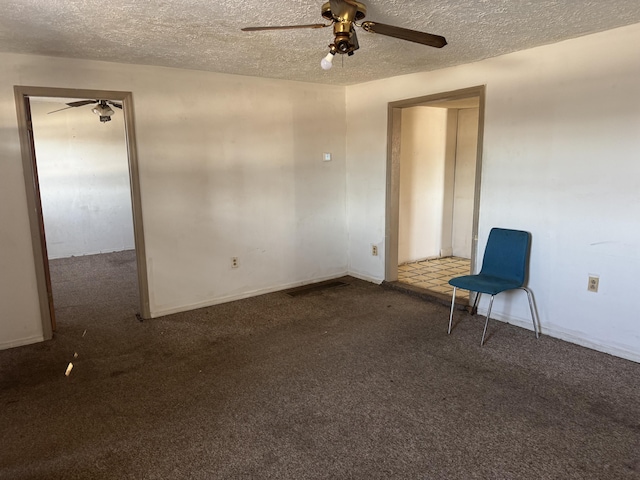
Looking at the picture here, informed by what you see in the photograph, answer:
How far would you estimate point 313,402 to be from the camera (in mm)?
2447

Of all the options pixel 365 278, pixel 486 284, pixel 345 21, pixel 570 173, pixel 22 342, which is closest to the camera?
pixel 345 21

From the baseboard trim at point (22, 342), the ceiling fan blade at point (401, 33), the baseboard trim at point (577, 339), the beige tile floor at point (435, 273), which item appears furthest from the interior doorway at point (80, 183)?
the baseboard trim at point (577, 339)

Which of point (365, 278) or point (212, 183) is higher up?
point (212, 183)

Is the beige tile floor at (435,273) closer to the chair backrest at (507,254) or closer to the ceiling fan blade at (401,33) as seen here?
the chair backrest at (507,254)

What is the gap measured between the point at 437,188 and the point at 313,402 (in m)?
4.00

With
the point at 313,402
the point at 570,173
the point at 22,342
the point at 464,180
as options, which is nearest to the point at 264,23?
the point at 313,402

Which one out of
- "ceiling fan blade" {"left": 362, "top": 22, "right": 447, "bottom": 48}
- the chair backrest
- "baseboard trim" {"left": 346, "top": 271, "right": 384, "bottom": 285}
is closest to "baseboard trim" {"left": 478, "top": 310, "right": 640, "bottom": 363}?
the chair backrest

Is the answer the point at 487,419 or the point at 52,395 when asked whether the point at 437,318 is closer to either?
the point at 487,419

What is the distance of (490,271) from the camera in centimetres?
349

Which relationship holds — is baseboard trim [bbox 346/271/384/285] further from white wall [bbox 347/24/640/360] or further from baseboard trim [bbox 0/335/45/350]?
baseboard trim [bbox 0/335/45/350]

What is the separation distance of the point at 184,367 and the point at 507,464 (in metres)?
2.04

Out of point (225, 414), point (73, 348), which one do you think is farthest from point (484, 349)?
point (73, 348)

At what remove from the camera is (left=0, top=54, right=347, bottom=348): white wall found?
3244mm

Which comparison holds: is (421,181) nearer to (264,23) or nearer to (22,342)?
(264,23)
